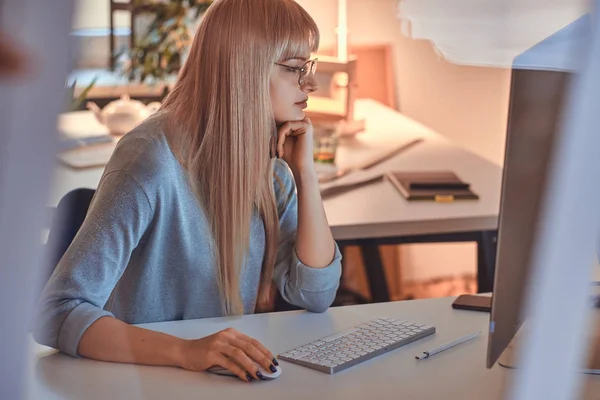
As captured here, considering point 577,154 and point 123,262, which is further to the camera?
point 123,262

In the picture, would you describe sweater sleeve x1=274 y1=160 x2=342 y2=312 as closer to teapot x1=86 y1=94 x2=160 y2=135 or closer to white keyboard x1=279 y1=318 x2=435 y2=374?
white keyboard x1=279 y1=318 x2=435 y2=374

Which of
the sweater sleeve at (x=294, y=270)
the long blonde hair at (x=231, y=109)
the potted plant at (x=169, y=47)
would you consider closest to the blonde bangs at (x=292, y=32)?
the long blonde hair at (x=231, y=109)

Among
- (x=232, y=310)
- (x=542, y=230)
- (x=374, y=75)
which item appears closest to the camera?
(x=542, y=230)

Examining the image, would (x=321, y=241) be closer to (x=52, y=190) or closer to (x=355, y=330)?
(x=355, y=330)

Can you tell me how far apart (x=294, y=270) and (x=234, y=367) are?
1.33 ft

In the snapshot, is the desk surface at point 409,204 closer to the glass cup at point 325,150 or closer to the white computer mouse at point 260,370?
the glass cup at point 325,150

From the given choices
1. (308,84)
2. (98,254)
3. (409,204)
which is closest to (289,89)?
(308,84)

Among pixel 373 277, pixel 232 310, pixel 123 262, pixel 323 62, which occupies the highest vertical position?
pixel 323 62

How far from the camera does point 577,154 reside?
390mm

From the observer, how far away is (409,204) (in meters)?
2.08

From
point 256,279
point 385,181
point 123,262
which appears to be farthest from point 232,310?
point 385,181

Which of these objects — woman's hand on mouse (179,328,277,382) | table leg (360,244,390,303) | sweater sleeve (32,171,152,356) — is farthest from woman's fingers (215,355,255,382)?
table leg (360,244,390,303)

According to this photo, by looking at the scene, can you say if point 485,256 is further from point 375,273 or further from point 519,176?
point 519,176

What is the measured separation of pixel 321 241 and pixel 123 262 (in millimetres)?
348
